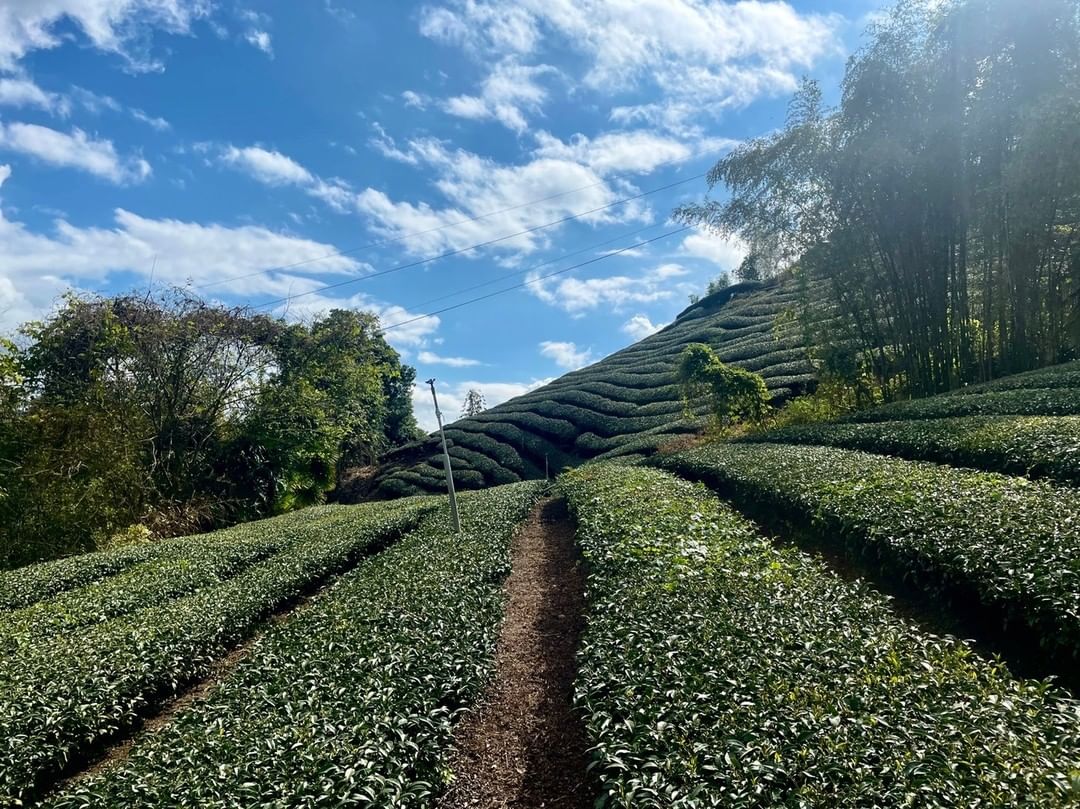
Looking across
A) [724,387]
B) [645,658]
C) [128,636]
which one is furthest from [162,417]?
[645,658]

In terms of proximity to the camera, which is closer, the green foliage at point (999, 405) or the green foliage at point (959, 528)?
the green foliage at point (959, 528)

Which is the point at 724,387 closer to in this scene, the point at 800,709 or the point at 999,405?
the point at 999,405

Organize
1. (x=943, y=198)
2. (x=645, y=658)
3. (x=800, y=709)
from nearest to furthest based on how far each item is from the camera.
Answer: (x=800, y=709) < (x=645, y=658) < (x=943, y=198)

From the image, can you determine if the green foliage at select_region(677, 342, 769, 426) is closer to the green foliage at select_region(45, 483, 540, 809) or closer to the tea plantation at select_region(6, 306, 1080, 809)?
the tea plantation at select_region(6, 306, 1080, 809)

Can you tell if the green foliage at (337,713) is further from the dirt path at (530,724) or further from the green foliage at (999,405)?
the green foliage at (999,405)

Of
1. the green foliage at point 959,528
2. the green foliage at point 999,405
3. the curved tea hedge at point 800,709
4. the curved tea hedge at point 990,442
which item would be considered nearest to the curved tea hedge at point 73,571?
the curved tea hedge at point 800,709

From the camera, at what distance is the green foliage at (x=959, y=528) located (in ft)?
15.3

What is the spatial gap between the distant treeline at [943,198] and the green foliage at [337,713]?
15671 millimetres

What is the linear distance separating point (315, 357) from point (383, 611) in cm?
2293

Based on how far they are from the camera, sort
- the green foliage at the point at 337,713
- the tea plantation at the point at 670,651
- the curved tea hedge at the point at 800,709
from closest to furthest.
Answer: the curved tea hedge at the point at 800,709 → the tea plantation at the point at 670,651 → the green foliage at the point at 337,713

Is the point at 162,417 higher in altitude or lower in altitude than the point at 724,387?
higher

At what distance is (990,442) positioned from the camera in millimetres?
10016

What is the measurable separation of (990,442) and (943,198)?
9092mm

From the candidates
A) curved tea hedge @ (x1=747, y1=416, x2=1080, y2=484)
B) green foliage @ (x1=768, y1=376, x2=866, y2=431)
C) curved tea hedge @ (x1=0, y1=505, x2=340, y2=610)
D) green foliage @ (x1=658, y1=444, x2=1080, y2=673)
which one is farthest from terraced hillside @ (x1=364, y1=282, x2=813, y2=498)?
curved tea hedge @ (x1=0, y1=505, x2=340, y2=610)
